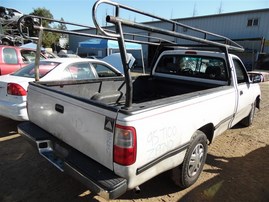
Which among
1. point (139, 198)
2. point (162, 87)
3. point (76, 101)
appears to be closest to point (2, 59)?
point (162, 87)

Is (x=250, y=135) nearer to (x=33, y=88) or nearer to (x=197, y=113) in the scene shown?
(x=197, y=113)

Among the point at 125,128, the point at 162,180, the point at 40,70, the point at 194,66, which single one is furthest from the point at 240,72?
the point at 40,70

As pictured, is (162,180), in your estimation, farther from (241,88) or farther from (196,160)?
(241,88)

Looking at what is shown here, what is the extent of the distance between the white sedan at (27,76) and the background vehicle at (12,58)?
2234 millimetres

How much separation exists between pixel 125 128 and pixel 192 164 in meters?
1.47

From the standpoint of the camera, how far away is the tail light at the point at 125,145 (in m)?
1.95

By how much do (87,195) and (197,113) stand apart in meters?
1.70

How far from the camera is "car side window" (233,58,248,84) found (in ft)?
14.0

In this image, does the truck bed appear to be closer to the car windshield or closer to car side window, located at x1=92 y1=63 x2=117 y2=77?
the car windshield

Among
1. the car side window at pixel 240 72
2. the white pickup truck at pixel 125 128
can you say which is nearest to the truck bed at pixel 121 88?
the white pickup truck at pixel 125 128

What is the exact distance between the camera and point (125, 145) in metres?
1.98

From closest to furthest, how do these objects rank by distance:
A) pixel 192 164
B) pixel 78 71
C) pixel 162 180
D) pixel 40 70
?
1. pixel 192 164
2. pixel 162 180
3. pixel 40 70
4. pixel 78 71

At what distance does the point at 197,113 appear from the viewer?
2.71 meters

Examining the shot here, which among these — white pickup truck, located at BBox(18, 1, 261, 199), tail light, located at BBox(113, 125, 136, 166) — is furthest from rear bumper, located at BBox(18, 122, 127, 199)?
tail light, located at BBox(113, 125, 136, 166)
